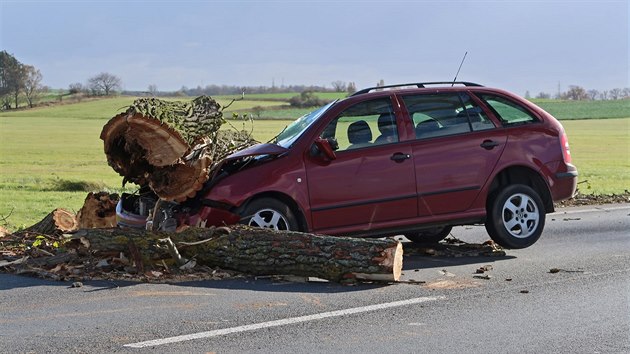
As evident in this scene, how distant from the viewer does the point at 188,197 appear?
9562 mm

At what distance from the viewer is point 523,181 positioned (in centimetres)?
1060

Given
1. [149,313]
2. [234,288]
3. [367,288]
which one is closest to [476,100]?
[367,288]

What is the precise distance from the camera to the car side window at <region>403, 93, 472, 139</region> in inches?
402

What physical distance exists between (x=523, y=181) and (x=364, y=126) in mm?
2013

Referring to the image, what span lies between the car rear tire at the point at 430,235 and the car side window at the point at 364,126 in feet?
4.95

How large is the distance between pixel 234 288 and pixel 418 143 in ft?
9.86

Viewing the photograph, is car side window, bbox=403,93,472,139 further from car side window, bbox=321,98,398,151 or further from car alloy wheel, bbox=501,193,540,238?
car alloy wheel, bbox=501,193,540,238

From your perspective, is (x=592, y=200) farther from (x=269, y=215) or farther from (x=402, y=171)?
(x=269, y=215)

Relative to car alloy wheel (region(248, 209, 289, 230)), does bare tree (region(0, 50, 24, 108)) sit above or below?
above

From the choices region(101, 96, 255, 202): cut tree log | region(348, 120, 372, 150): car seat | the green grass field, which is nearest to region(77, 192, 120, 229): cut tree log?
region(101, 96, 255, 202): cut tree log

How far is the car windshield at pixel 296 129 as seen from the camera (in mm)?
9953

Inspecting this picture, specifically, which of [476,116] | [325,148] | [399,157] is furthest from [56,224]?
[476,116]

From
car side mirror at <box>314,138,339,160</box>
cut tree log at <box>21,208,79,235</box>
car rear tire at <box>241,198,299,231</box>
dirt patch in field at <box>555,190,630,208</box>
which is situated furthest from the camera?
dirt patch in field at <box>555,190,630,208</box>

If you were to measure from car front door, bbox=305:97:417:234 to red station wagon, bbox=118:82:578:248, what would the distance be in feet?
0.03
